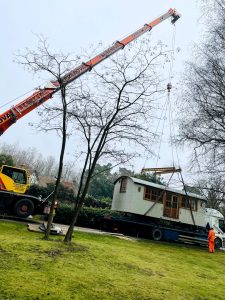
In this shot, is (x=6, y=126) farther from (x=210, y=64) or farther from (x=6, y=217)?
(x=210, y=64)

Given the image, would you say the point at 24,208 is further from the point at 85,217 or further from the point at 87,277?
the point at 87,277

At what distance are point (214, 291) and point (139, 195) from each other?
12.5 meters

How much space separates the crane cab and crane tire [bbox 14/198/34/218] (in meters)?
0.95

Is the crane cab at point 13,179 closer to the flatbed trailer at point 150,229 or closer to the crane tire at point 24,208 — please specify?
the crane tire at point 24,208

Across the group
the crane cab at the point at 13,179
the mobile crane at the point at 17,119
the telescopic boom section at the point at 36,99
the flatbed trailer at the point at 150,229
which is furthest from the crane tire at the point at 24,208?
the flatbed trailer at the point at 150,229

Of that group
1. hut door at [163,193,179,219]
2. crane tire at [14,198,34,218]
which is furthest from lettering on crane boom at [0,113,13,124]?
hut door at [163,193,179,219]

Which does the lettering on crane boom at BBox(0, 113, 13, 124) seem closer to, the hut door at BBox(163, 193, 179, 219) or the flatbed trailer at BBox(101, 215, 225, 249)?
the flatbed trailer at BBox(101, 215, 225, 249)

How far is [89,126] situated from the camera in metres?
12.5

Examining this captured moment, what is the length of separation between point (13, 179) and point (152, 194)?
29.5 feet

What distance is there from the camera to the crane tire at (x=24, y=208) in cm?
1702

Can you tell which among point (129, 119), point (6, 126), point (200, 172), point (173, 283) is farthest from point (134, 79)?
point (173, 283)

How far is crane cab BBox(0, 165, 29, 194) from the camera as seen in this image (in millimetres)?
17438

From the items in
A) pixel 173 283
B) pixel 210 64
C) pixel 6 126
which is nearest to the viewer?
pixel 173 283

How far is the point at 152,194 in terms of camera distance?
69.5 ft
